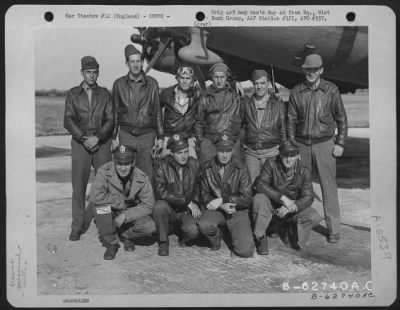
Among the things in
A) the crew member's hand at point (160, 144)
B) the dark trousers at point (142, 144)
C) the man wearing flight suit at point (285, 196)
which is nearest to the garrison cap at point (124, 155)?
the dark trousers at point (142, 144)

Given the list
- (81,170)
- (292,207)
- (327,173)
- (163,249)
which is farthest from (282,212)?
(81,170)

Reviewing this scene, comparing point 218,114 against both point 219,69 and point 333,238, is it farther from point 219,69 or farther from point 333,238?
point 333,238

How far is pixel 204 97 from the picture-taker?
13.7ft

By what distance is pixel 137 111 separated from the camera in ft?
13.6

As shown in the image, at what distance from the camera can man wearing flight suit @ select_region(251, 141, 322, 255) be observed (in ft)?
13.2

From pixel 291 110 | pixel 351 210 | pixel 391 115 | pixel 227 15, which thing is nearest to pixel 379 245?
pixel 351 210

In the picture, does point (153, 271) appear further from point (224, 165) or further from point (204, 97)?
point (204, 97)

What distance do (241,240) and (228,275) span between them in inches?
13.6

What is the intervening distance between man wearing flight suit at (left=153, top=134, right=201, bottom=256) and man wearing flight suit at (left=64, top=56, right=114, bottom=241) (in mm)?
565

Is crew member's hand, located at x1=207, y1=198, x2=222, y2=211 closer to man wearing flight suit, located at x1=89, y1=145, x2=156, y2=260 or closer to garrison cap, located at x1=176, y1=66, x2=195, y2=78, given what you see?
man wearing flight suit, located at x1=89, y1=145, x2=156, y2=260

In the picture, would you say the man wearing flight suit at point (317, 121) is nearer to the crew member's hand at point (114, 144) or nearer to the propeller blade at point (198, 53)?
the propeller blade at point (198, 53)

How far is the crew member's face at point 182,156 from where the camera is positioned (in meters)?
4.00

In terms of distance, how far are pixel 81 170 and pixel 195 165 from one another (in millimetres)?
1063

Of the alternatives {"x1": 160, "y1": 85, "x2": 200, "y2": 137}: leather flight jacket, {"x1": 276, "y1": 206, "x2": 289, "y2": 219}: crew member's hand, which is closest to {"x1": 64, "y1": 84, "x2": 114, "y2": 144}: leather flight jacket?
{"x1": 160, "y1": 85, "x2": 200, "y2": 137}: leather flight jacket
